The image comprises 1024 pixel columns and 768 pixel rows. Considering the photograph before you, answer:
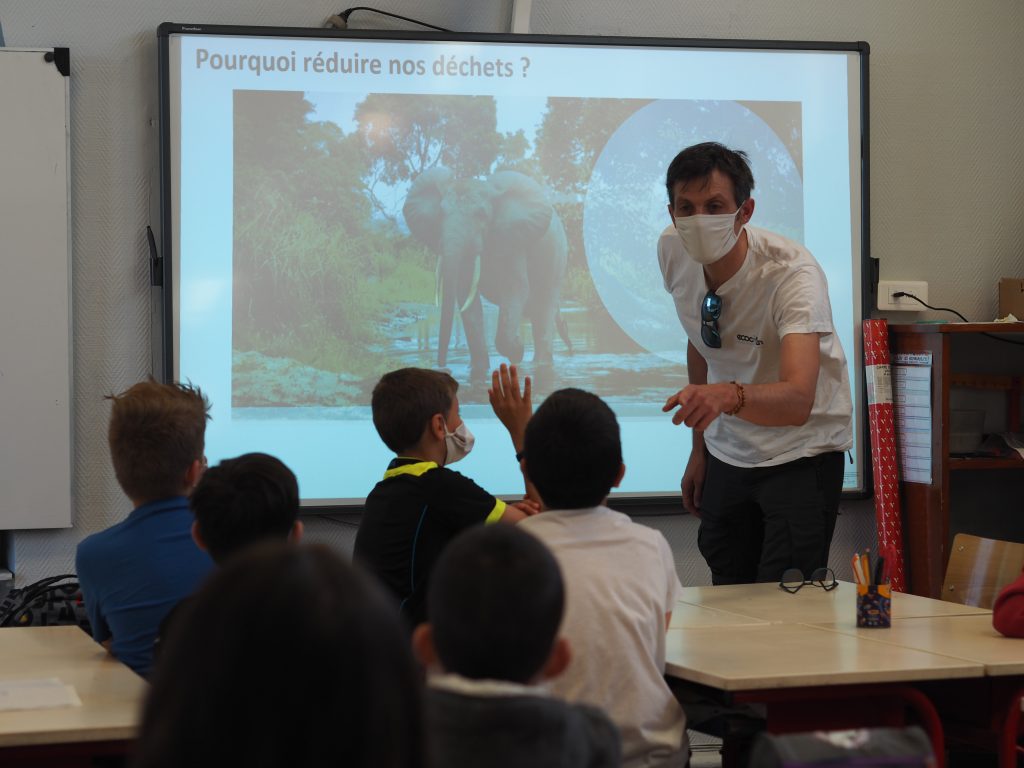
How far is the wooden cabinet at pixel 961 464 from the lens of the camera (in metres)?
3.70

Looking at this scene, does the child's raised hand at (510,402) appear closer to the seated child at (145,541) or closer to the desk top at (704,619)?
the desk top at (704,619)

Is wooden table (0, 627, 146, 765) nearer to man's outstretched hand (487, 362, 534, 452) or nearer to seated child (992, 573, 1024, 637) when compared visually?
man's outstretched hand (487, 362, 534, 452)

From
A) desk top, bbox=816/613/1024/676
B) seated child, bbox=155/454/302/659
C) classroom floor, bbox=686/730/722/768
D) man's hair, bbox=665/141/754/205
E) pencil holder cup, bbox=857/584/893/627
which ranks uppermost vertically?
man's hair, bbox=665/141/754/205

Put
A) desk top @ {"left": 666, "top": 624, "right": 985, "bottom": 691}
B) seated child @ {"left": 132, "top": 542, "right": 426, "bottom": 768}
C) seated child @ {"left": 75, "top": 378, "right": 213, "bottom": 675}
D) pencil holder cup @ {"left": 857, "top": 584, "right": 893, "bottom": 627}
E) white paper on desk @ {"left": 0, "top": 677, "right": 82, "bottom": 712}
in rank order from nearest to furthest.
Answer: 1. seated child @ {"left": 132, "top": 542, "right": 426, "bottom": 768}
2. white paper on desk @ {"left": 0, "top": 677, "right": 82, "bottom": 712}
3. desk top @ {"left": 666, "top": 624, "right": 985, "bottom": 691}
4. seated child @ {"left": 75, "top": 378, "right": 213, "bottom": 675}
5. pencil holder cup @ {"left": 857, "top": 584, "right": 893, "bottom": 627}

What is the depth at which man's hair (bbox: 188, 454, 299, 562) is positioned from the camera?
5.91ft

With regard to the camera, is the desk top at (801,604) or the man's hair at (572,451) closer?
the man's hair at (572,451)

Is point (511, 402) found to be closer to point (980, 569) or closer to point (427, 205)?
point (980, 569)

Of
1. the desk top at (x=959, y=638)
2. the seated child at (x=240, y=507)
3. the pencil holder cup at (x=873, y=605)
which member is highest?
the seated child at (x=240, y=507)

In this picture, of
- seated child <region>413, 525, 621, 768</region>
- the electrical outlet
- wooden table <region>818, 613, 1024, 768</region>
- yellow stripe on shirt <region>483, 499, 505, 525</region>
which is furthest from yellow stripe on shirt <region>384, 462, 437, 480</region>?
the electrical outlet

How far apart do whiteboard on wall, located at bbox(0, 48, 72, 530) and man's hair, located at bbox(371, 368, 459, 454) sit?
1.57 metres

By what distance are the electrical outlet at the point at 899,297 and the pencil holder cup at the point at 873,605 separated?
6.87ft

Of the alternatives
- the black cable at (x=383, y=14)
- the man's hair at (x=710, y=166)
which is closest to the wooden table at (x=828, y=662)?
the man's hair at (x=710, y=166)

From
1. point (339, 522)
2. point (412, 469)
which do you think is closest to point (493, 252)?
point (339, 522)

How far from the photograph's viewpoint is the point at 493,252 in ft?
12.6
